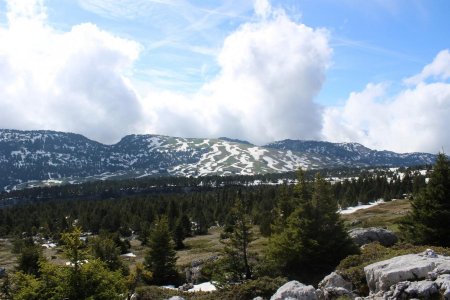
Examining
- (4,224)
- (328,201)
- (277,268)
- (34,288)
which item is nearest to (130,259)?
(277,268)

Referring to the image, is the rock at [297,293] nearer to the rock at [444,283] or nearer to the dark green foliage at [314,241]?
the rock at [444,283]

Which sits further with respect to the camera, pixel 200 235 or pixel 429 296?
pixel 200 235

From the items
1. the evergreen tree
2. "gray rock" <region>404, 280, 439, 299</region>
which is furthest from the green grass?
"gray rock" <region>404, 280, 439, 299</region>

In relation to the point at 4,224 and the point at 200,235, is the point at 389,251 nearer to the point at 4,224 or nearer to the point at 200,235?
the point at 200,235

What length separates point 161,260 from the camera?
52250 millimetres

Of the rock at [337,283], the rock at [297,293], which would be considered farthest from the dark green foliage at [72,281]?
the rock at [337,283]

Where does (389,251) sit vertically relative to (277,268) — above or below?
above

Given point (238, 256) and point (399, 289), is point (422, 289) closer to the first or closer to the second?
point (399, 289)

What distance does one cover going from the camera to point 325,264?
1410 inches

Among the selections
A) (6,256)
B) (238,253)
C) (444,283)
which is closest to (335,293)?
(444,283)

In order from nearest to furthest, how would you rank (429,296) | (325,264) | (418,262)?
(429,296) < (418,262) < (325,264)

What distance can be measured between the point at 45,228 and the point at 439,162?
12644 centimetres

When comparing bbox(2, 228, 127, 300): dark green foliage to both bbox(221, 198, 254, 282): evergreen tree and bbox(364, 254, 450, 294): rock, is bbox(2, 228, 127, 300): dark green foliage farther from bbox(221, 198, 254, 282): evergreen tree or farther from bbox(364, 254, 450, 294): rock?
bbox(221, 198, 254, 282): evergreen tree

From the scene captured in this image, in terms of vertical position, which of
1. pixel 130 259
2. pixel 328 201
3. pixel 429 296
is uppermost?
pixel 328 201
